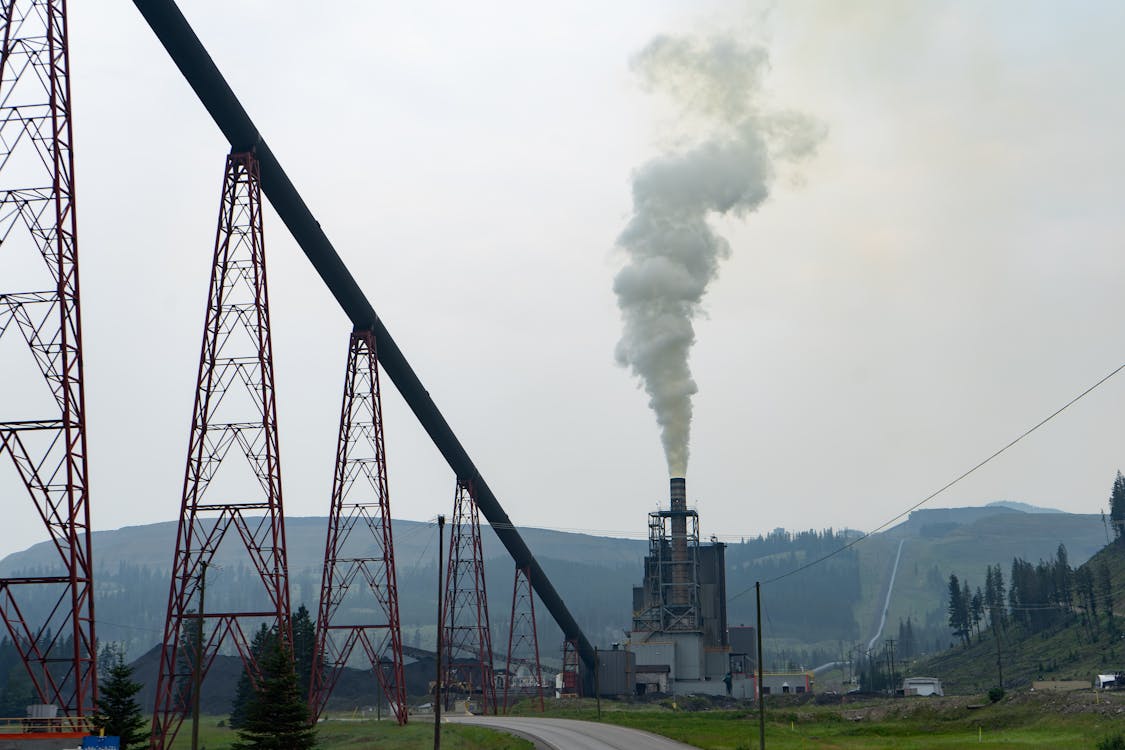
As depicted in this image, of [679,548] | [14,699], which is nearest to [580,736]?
[679,548]

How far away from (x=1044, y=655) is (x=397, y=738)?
392 ft

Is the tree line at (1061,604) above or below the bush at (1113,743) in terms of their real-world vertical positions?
above

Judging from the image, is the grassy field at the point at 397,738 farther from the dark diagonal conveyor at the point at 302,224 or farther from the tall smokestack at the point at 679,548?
the tall smokestack at the point at 679,548

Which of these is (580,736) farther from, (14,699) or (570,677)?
(14,699)

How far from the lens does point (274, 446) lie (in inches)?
1911

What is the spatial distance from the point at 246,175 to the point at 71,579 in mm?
20433

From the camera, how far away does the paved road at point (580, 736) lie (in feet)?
167

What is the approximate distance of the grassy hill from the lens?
12838 cm

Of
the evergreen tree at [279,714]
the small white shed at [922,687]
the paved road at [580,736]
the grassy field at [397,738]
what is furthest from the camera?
the small white shed at [922,687]

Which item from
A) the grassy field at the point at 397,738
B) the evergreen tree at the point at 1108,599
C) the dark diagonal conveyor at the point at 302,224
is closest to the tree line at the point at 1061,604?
the evergreen tree at the point at 1108,599

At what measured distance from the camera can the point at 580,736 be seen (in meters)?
57.0

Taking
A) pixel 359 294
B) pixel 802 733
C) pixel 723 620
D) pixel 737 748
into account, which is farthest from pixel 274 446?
pixel 723 620

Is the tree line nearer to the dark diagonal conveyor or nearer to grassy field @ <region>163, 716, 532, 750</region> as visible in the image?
the dark diagonal conveyor

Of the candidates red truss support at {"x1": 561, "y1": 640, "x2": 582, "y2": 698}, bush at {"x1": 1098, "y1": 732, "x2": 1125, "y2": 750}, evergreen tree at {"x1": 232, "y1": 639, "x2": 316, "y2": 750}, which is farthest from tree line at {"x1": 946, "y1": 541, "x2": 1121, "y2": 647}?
evergreen tree at {"x1": 232, "y1": 639, "x2": 316, "y2": 750}
